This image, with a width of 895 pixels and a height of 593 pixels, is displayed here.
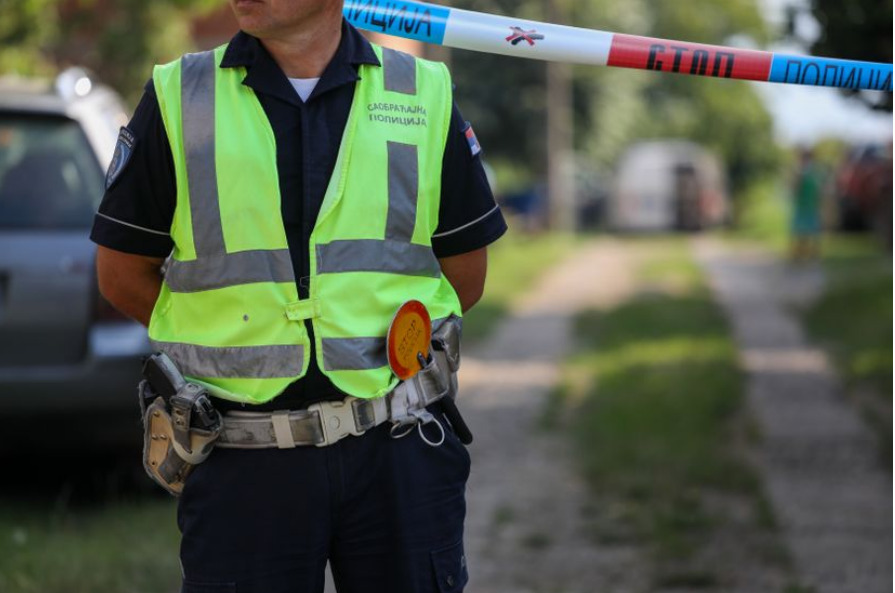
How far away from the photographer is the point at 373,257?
288cm

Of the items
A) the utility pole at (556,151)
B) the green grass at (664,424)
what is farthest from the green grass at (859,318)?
the utility pole at (556,151)

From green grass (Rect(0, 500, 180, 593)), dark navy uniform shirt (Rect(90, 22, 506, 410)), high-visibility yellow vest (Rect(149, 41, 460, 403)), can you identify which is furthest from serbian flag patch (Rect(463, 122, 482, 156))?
green grass (Rect(0, 500, 180, 593))

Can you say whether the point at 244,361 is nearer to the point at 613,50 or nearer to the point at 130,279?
the point at 130,279

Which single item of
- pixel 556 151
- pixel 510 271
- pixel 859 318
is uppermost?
pixel 556 151

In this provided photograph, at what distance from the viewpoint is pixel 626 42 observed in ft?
10.5

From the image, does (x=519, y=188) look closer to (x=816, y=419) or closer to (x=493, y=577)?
(x=816, y=419)

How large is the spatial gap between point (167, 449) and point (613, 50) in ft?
3.92

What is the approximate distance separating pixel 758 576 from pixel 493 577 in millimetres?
956

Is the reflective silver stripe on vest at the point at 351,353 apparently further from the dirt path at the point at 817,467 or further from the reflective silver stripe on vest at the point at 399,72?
the dirt path at the point at 817,467

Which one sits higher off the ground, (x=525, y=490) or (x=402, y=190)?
(x=402, y=190)

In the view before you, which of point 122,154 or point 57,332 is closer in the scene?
point 122,154

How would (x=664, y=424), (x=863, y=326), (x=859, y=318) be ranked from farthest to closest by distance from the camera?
(x=859, y=318) → (x=863, y=326) → (x=664, y=424)

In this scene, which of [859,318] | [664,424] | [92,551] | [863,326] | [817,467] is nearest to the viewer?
[92,551]

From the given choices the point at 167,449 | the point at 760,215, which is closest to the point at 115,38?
the point at 167,449
